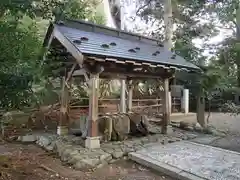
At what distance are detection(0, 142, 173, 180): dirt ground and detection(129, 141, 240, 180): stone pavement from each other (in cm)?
20

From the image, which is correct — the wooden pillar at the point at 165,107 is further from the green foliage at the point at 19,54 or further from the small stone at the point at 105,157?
the green foliage at the point at 19,54

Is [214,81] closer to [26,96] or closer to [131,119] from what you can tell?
[131,119]

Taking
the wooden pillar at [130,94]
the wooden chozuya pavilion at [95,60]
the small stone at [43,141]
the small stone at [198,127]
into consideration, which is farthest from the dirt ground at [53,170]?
the small stone at [198,127]

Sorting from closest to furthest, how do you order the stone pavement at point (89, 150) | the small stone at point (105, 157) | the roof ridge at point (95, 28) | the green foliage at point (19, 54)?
the green foliage at point (19, 54) < the stone pavement at point (89, 150) < the small stone at point (105, 157) < the roof ridge at point (95, 28)

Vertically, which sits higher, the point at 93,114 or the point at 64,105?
the point at 64,105

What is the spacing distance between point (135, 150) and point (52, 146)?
6.53 feet

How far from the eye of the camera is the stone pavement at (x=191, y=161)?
4086mm

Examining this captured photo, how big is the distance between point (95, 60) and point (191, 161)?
2.82 metres

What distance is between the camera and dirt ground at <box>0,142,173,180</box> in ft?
13.6

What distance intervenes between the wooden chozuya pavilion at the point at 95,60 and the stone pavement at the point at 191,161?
1.27 m

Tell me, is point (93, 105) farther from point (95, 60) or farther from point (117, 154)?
point (117, 154)

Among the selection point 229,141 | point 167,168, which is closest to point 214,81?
point 229,141

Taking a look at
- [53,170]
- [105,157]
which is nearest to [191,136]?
[105,157]

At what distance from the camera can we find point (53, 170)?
14.7ft
